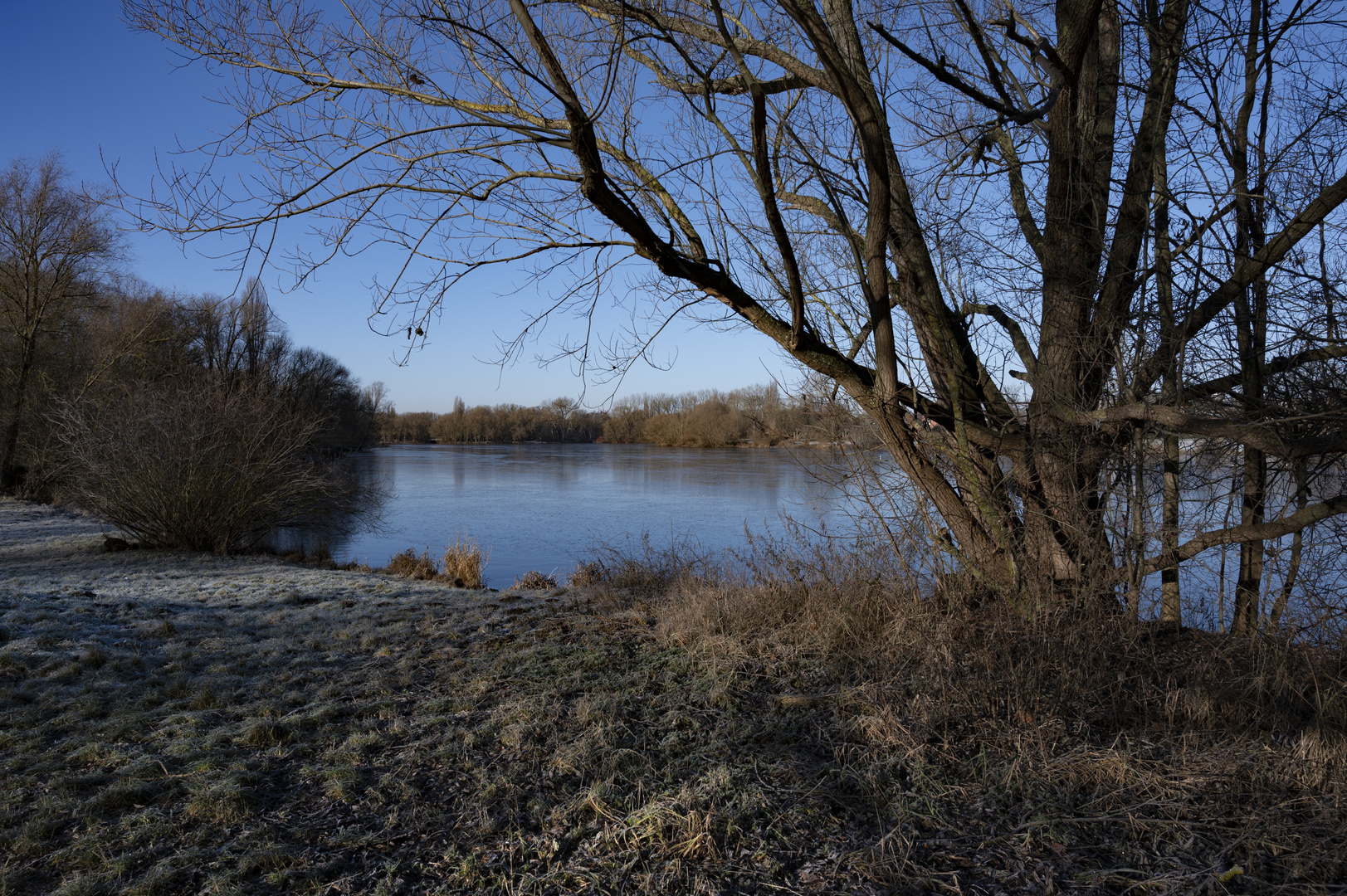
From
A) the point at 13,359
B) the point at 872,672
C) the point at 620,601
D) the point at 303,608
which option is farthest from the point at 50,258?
the point at 872,672

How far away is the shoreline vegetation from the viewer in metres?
2.38

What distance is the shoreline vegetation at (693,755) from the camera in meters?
2.38

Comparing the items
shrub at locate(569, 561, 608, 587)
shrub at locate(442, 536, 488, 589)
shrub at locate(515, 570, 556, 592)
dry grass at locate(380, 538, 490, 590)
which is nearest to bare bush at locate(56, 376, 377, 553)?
dry grass at locate(380, 538, 490, 590)

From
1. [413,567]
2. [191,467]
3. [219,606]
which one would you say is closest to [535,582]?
[413,567]

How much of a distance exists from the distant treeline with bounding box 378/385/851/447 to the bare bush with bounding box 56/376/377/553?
4.70 meters

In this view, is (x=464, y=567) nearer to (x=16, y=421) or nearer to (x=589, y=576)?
(x=589, y=576)

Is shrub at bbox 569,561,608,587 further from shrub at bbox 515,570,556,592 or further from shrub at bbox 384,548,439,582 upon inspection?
shrub at bbox 384,548,439,582

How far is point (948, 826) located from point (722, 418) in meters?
39.0

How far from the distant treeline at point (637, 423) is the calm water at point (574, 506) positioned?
436mm

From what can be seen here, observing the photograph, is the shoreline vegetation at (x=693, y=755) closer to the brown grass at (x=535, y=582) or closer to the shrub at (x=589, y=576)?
the shrub at (x=589, y=576)

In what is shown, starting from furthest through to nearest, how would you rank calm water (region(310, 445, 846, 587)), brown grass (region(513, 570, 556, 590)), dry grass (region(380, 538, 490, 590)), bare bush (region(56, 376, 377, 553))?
calm water (region(310, 445, 846, 587))
bare bush (region(56, 376, 377, 553))
dry grass (region(380, 538, 490, 590))
brown grass (region(513, 570, 556, 590))

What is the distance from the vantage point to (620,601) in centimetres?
691

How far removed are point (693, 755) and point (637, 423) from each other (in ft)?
191

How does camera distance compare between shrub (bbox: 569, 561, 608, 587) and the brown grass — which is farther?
the brown grass
